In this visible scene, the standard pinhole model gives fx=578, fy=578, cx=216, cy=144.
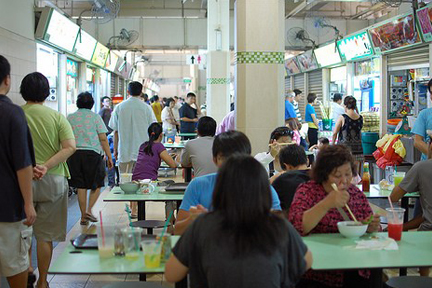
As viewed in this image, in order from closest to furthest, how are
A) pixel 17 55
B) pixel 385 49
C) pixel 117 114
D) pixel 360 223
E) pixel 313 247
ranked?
pixel 313 247
pixel 360 223
pixel 117 114
pixel 17 55
pixel 385 49

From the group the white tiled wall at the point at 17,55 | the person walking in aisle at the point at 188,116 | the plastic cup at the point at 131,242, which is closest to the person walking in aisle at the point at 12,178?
the plastic cup at the point at 131,242

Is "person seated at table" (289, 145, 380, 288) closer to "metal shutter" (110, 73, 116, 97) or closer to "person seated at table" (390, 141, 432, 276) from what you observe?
"person seated at table" (390, 141, 432, 276)

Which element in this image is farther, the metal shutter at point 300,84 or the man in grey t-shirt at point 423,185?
the metal shutter at point 300,84

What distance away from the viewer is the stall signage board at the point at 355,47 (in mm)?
11094

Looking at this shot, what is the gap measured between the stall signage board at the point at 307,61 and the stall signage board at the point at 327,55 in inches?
14.8

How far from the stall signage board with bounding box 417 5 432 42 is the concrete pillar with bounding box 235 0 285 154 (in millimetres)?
2962

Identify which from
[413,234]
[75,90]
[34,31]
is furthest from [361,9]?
[413,234]

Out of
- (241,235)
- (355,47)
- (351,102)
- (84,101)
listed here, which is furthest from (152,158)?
(355,47)

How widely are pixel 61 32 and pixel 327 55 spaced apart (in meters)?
6.61

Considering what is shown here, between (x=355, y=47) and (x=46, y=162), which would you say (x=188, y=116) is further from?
(x=46, y=162)

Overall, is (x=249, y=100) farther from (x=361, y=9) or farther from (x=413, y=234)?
(x=361, y=9)

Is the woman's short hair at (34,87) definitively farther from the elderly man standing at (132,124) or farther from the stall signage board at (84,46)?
the stall signage board at (84,46)

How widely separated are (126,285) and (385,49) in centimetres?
857

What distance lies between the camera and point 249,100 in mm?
6527
